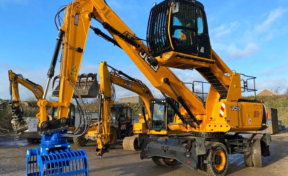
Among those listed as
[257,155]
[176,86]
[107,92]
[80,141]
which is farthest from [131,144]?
[257,155]

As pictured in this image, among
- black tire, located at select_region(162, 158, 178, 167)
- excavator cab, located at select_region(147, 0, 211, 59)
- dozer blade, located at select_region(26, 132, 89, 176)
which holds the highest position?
excavator cab, located at select_region(147, 0, 211, 59)

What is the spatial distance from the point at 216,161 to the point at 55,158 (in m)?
4.27

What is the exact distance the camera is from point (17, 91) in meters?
9.36

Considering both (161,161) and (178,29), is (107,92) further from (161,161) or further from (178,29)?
(178,29)

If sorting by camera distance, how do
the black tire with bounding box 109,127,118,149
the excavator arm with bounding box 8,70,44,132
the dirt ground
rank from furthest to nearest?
the black tire with bounding box 109,127,118,149
the dirt ground
the excavator arm with bounding box 8,70,44,132

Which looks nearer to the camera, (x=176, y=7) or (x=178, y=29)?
(x=176, y=7)

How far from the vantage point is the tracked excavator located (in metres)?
5.86

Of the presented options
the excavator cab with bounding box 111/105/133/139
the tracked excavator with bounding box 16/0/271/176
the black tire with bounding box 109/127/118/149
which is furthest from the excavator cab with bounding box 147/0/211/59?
the excavator cab with bounding box 111/105/133/139

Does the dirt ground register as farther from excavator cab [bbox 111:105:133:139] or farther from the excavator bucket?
excavator cab [bbox 111:105:133:139]

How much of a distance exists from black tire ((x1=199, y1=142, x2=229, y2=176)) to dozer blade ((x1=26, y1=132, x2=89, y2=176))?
321 cm

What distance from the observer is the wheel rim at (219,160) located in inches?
280

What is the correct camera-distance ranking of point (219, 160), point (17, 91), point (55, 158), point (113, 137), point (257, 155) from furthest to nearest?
point (113, 137), point (17, 91), point (257, 155), point (219, 160), point (55, 158)

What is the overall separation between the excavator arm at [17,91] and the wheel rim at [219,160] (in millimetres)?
5029

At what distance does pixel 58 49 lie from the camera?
612 cm
